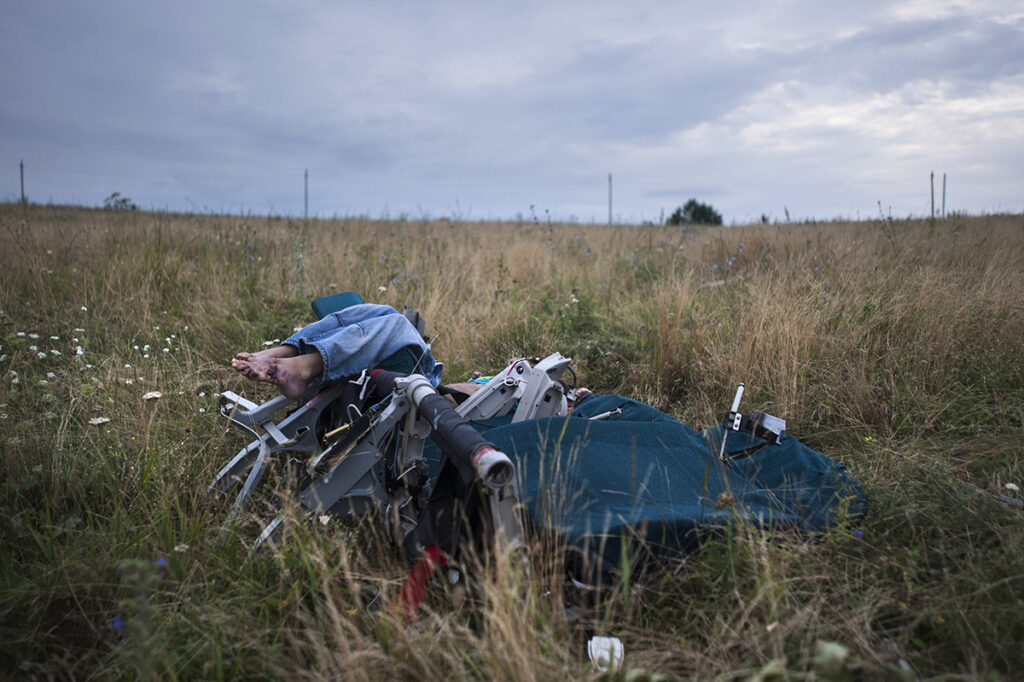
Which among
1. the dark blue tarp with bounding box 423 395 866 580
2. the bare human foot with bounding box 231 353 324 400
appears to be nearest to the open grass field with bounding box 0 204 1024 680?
the dark blue tarp with bounding box 423 395 866 580

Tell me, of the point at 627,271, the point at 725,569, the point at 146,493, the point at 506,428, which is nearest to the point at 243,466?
the point at 146,493

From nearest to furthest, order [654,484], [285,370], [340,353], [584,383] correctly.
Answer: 1. [654,484]
2. [285,370]
3. [340,353]
4. [584,383]

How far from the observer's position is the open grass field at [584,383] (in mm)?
1607

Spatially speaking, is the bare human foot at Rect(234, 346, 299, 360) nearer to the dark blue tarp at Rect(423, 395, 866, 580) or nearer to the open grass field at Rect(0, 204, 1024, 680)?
the open grass field at Rect(0, 204, 1024, 680)

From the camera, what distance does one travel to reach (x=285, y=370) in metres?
2.34

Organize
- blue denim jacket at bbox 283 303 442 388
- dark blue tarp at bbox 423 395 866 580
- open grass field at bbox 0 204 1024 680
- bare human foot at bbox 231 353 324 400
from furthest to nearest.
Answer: blue denim jacket at bbox 283 303 442 388 → bare human foot at bbox 231 353 324 400 → dark blue tarp at bbox 423 395 866 580 → open grass field at bbox 0 204 1024 680

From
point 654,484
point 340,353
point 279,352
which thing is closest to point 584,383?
point 654,484

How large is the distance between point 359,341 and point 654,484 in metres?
1.37

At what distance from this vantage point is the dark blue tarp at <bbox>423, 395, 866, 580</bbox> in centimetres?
192

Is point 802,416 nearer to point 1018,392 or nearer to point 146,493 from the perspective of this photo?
point 1018,392

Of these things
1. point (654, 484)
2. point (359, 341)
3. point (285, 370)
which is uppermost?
point (359, 341)

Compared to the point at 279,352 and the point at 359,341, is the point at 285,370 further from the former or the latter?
the point at 359,341

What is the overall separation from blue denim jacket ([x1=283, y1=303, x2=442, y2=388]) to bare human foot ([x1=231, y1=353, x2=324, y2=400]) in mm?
52

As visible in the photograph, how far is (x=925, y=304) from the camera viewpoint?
158 inches
